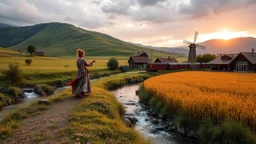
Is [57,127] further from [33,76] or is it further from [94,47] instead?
[94,47]

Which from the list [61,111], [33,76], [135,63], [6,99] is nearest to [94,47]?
[135,63]

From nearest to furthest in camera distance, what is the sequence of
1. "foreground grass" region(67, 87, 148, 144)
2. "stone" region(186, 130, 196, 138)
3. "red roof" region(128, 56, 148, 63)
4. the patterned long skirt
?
1. "foreground grass" region(67, 87, 148, 144)
2. "stone" region(186, 130, 196, 138)
3. the patterned long skirt
4. "red roof" region(128, 56, 148, 63)

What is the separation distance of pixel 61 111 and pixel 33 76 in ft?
90.4

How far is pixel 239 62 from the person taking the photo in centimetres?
5331

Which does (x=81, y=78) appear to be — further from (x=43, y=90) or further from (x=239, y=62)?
(x=239, y=62)

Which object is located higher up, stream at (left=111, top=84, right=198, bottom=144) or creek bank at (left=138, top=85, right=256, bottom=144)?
creek bank at (left=138, top=85, right=256, bottom=144)

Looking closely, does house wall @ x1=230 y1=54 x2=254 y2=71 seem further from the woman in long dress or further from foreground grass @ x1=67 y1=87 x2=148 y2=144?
foreground grass @ x1=67 y1=87 x2=148 y2=144

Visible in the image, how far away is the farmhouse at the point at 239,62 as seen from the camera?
5006 centimetres

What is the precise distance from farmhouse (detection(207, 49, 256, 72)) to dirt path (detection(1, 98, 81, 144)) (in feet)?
165

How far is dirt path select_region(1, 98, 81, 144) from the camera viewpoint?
25.1 feet

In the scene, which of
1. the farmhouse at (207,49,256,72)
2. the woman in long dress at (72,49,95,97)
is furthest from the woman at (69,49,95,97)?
the farmhouse at (207,49,256,72)

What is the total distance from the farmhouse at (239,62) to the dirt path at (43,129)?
5015cm

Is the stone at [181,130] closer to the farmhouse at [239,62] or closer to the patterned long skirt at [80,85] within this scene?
the patterned long skirt at [80,85]

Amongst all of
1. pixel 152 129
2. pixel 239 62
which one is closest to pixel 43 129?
pixel 152 129
